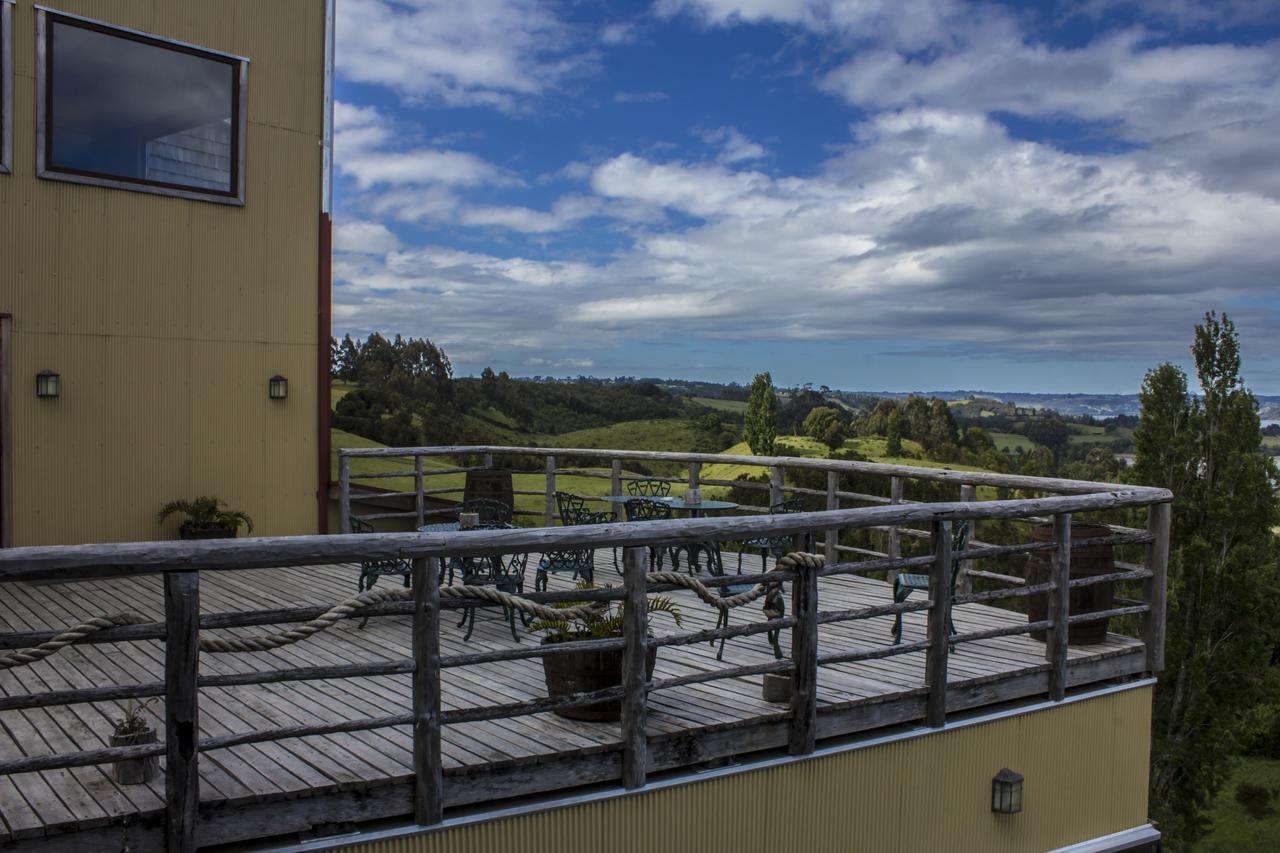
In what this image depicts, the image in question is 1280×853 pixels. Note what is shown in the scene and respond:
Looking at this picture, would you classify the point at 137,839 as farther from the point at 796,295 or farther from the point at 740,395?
the point at 740,395

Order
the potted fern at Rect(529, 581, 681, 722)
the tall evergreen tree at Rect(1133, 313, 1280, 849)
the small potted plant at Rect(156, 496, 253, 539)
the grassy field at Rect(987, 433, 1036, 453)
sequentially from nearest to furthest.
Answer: the potted fern at Rect(529, 581, 681, 722) < the small potted plant at Rect(156, 496, 253, 539) < the tall evergreen tree at Rect(1133, 313, 1280, 849) < the grassy field at Rect(987, 433, 1036, 453)

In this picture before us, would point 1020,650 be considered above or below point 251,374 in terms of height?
below

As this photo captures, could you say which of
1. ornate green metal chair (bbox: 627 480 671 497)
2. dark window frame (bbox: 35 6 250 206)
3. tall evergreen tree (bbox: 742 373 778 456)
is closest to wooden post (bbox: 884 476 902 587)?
ornate green metal chair (bbox: 627 480 671 497)

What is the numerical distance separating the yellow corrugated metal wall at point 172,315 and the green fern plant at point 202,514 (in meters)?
0.12

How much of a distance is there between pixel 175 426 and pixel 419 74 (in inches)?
371

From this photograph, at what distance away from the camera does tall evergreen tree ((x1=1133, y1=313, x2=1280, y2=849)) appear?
2106cm

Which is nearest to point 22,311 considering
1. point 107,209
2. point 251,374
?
point 107,209

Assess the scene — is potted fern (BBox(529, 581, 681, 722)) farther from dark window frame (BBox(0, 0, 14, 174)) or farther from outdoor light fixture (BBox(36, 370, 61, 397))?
dark window frame (BBox(0, 0, 14, 174))

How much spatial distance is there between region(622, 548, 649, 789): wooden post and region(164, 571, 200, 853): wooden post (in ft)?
5.07

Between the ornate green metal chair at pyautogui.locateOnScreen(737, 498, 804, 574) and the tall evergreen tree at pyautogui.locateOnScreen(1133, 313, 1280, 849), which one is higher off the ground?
the ornate green metal chair at pyautogui.locateOnScreen(737, 498, 804, 574)

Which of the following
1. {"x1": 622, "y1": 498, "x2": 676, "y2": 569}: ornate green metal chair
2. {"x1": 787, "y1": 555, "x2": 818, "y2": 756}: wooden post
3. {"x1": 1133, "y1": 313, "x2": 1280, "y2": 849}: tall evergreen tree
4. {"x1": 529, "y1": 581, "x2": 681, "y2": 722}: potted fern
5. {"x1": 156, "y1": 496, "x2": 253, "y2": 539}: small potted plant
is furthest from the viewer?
{"x1": 1133, "y1": 313, "x2": 1280, "y2": 849}: tall evergreen tree

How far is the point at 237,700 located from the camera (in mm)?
4461

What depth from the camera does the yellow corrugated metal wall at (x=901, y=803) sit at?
3891 mm

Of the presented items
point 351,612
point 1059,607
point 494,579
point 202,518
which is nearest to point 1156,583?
point 1059,607
